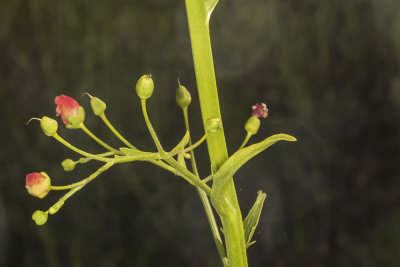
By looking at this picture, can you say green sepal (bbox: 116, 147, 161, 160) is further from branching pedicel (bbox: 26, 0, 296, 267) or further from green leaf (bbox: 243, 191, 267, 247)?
green leaf (bbox: 243, 191, 267, 247)

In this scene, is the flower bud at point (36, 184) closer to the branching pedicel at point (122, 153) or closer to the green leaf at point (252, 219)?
the branching pedicel at point (122, 153)

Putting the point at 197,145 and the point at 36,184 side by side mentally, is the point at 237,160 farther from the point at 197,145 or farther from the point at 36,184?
the point at 36,184

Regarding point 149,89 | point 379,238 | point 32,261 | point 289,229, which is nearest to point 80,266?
point 32,261

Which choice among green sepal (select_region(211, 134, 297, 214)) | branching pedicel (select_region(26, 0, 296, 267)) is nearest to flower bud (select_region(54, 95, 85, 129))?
branching pedicel (select_region(26, 0, 296, 267))

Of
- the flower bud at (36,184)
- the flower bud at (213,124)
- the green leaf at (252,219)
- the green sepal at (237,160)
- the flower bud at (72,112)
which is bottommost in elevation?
the green leaf at (252,219)

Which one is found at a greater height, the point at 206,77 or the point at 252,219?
the point at 206,77

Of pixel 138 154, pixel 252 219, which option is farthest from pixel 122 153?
pixel 252 219

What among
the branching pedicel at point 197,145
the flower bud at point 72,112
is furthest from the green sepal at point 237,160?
the flower bud at point 72,112

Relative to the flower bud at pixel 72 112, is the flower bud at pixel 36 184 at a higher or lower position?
lower
